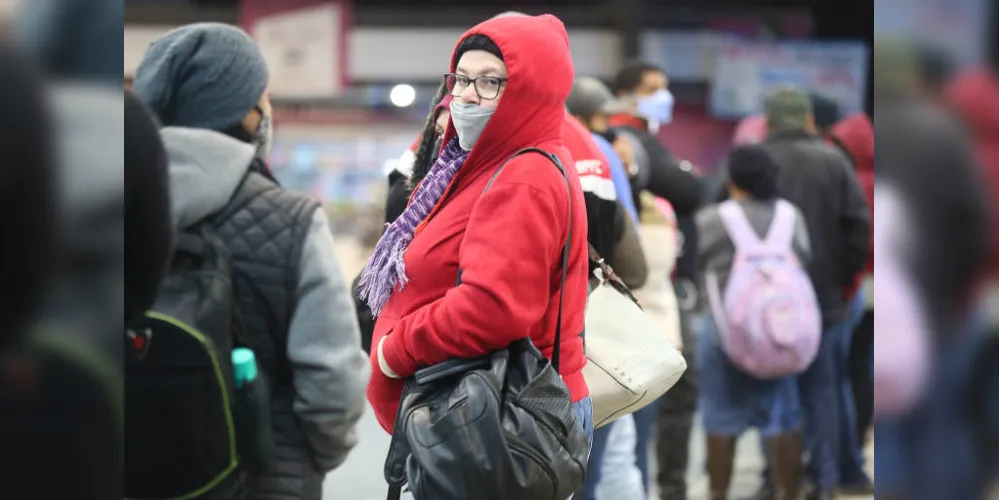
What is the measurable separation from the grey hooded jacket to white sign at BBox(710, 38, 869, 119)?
361 inches

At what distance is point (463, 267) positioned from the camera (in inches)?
81.9

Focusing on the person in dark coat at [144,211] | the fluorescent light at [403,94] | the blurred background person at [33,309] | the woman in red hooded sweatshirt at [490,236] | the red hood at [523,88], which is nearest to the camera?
the blurred background person at [33,309]

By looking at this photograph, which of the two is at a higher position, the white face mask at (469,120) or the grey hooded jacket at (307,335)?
the white face mask at (469,120)

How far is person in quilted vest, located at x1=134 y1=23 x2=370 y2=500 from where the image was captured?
8.17 feet

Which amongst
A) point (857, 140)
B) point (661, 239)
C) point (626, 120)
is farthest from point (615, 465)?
point (857, 140)

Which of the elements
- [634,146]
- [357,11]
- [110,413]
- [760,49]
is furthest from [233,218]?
[760,49]

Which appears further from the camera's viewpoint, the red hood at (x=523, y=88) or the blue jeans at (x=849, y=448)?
the blue jeans at (x=849, y=448)

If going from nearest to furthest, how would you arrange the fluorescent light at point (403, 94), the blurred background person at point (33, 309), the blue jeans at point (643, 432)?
1. the blurred background person at point (33, 309)
2. the blue jeans at point (643, 432)
3. the fluorescent light at point (403, 94)

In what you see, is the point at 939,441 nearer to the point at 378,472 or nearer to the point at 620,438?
the point at 620,438

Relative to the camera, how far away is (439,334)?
6.81ft

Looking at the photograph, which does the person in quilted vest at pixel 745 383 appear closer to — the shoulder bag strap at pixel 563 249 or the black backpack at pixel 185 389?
the shoulder bag strap at pixel 563 249

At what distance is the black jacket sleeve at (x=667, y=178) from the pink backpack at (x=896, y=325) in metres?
3.45

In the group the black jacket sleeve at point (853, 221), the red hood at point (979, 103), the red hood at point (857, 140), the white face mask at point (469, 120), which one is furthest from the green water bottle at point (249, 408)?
the red hood at point (857, 140)

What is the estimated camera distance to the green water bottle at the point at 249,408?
2.40 m
